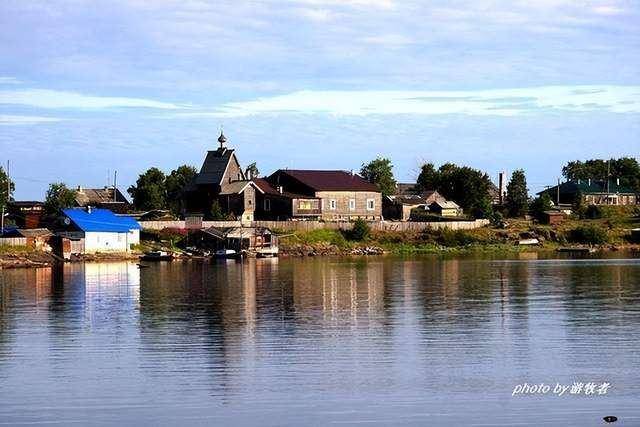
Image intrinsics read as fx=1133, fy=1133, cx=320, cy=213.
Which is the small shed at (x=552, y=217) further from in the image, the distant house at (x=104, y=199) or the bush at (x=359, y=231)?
the distant house at (x=104, y=199)

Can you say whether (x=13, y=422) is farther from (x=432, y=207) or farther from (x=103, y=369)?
(x=432, y=207)

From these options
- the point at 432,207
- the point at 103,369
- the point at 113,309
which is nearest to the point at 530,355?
the point at 103,369

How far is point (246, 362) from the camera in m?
29.0

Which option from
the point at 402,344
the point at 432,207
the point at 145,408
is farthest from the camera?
the point at 432,207

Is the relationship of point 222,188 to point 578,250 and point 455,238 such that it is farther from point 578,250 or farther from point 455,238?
point 578,250

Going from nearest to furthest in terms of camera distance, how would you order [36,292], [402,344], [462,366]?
1. [462,366]
2. [402,344]
3. [36,292]

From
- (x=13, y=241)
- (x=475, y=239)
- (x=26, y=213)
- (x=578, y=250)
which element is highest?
(x=26, y=213)

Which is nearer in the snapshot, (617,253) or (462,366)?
(462,366)

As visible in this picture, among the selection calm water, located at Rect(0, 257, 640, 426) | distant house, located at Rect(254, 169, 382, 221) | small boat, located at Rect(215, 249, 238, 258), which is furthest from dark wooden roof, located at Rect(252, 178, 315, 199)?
calm water, located at Rect(0, 257, 640, 426)

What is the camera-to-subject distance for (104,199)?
119 meters

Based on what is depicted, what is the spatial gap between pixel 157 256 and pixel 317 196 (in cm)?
2296

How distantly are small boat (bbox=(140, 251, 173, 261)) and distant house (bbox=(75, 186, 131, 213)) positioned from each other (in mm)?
26314

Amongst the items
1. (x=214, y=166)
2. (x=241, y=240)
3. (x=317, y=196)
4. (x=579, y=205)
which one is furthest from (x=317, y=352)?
(x=579, y=205)

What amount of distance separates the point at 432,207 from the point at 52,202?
39.2 meters
